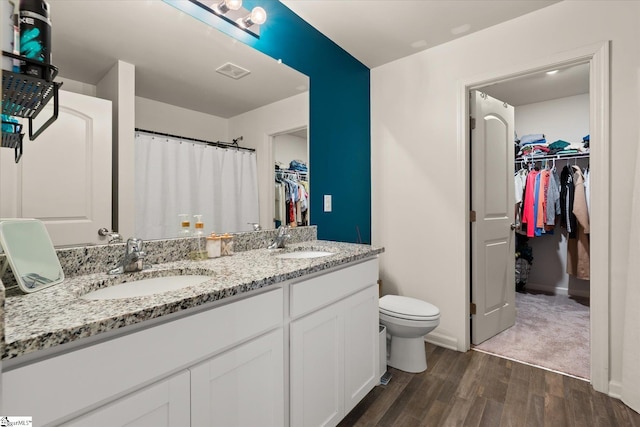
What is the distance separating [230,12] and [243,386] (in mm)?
1825

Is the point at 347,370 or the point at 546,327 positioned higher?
the point at 347,370

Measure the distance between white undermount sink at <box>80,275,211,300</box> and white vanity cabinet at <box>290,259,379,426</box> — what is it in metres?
0.43

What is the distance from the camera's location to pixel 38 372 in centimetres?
62

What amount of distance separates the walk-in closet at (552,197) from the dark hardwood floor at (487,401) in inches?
37.5

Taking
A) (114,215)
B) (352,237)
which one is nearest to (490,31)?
(352,237)

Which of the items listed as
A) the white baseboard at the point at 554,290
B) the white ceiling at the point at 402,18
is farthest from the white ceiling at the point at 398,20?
the white baseboard at the point at 554,290

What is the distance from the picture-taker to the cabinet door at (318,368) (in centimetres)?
125

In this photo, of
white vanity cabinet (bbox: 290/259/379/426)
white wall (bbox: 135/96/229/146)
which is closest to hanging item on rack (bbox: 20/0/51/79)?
white wall (bbox: 135/96/229/146)

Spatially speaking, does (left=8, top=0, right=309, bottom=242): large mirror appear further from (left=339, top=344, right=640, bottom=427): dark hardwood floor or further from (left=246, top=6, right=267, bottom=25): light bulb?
(left=339, top=344, right=640, bottom=427): dark hardwood floor

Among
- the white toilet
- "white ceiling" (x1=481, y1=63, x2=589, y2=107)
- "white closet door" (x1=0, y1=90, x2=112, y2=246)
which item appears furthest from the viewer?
"white ceiling" (x1=481, y1=63, x2=589, y2=107)

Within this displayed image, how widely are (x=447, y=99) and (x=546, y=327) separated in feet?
7.35

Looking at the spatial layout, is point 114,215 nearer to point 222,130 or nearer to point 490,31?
point 222,130

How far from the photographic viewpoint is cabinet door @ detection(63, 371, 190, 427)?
0.71 metres

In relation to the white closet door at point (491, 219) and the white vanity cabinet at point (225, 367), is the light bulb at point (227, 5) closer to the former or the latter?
the white vanity cabinet at point (225, 367)
